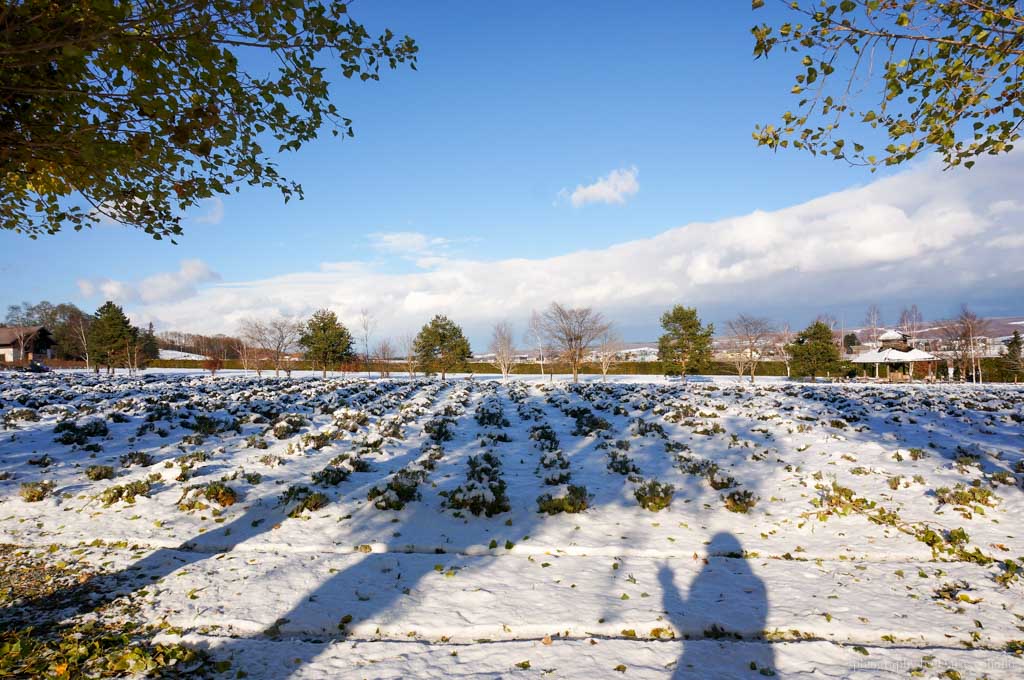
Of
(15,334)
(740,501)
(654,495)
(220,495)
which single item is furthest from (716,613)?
(15,334)

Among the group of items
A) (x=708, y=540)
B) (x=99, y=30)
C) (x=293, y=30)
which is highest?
(x=293, y=30)

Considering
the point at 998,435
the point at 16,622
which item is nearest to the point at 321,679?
the point at 16,622

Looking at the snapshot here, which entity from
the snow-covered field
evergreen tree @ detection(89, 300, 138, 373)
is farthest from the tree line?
the snow-covered field

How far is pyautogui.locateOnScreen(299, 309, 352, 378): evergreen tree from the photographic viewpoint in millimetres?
48375

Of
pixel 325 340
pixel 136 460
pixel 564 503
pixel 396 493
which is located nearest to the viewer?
pixel 564 503

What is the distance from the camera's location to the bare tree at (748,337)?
49.0 m

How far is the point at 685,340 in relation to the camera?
4756cm

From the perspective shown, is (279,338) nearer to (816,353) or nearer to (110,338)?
(110,338)

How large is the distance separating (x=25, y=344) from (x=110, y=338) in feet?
84.7

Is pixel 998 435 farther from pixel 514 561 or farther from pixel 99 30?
pixel 99 30

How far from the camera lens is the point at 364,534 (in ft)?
23.1

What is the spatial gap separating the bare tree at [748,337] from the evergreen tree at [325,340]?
1682 inches

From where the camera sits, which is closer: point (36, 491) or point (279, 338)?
point (36, 491)

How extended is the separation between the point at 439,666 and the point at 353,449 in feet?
28.3
